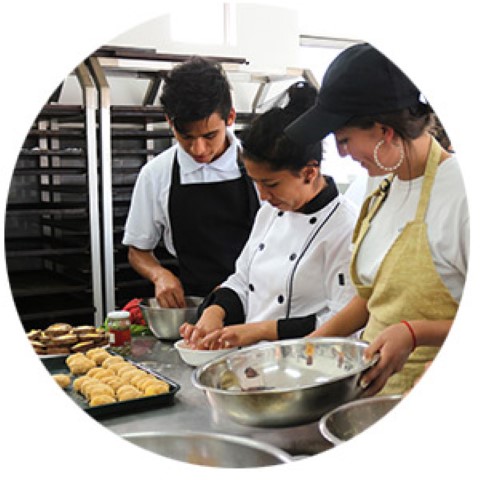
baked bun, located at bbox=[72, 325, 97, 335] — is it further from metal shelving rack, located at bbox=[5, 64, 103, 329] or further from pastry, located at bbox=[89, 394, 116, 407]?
pastry, located at bbox=[89, 394, 116, 407]

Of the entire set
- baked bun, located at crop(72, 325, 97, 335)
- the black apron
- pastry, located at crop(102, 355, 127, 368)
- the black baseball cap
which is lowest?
pastry, located at crop(102, 355, 127, 368)

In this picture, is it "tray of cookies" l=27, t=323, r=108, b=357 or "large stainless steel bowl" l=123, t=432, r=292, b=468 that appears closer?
"large stainless steel bowl" l=123, t=432, r=292, b=468

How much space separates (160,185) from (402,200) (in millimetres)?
348

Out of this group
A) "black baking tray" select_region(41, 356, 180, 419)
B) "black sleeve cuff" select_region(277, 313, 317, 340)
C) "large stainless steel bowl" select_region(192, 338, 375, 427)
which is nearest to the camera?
"large stainless steel bowl" select_region(192, 338, 375, 427)

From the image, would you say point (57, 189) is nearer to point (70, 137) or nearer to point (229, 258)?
point (70, 137)

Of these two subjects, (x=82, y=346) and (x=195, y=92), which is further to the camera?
(x=82, y=346)

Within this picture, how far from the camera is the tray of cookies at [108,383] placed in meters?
0.81

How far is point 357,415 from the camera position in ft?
2.39

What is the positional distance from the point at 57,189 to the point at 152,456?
15.4 inches

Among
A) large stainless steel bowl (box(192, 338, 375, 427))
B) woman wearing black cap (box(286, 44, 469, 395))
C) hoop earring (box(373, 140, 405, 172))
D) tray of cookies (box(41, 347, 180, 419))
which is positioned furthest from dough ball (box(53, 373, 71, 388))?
hoop earring (box(373, 140, 405, 172))

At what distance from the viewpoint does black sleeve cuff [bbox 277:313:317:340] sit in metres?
0.90

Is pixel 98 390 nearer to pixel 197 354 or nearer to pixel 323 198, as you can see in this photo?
pixel 197 354

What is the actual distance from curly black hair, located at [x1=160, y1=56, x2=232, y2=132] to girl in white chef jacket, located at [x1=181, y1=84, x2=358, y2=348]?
0.19 feet

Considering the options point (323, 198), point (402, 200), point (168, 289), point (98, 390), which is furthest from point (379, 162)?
point (98, 390)
